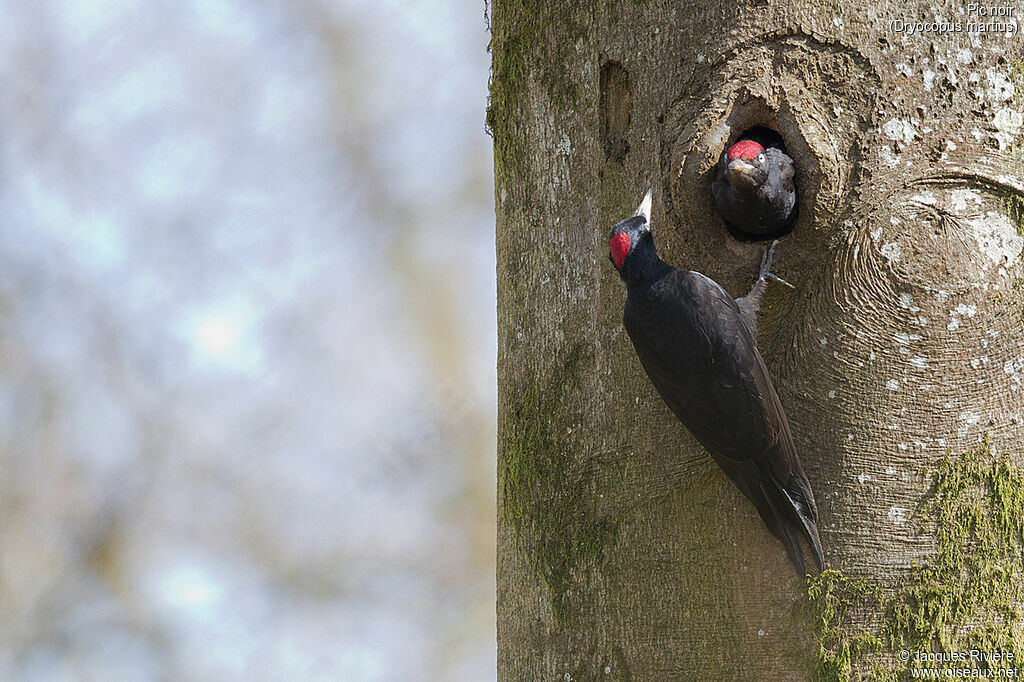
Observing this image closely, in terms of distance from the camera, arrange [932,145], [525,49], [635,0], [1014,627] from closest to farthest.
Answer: [1014,627] < [932,145] < [635,0] < [525,49]

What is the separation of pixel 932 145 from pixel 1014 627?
752mm

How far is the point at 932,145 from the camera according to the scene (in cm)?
157

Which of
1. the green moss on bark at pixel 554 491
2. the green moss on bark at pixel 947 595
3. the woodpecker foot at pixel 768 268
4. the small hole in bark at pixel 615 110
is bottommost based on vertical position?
the green moss on bark at pixel 947 595

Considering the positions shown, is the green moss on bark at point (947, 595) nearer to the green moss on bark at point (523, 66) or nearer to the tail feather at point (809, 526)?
the tail feather at point (809, 526)

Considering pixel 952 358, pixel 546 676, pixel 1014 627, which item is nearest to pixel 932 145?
pixel 952 358

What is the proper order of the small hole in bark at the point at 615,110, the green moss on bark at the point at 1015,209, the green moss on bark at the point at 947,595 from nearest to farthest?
the green moss on bark at the point at 947,595, the green moss on bark at the point at 1015,209, the small hole in bark at the point at 615,110

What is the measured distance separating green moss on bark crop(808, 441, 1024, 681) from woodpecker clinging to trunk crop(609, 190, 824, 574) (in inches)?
3.4

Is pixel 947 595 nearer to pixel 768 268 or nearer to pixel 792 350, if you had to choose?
pixel 792 350

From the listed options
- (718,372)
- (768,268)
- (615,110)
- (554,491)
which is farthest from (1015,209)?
(554,491)

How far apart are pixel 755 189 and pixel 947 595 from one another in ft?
2.21

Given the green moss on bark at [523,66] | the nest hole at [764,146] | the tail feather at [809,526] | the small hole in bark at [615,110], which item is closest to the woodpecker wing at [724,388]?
the tail feather at [809,526]

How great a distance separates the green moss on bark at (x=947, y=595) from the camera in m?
1.45

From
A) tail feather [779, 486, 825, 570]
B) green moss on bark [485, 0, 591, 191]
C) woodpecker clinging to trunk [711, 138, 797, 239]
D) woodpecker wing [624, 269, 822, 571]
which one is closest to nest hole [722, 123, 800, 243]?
woodpecker clinging to trunk [711, 138, 797, 239]

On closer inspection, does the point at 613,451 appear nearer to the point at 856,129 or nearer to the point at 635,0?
the point at 856,129
